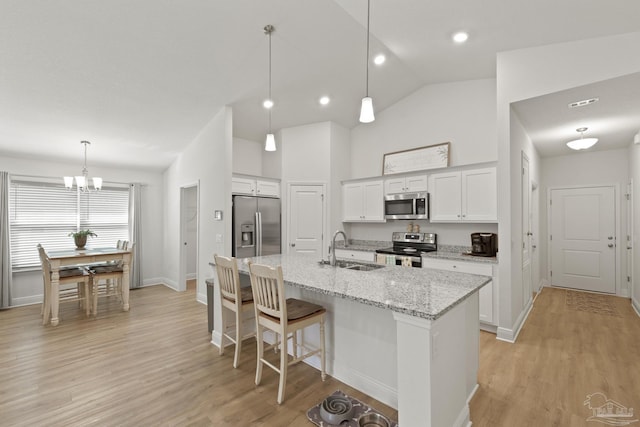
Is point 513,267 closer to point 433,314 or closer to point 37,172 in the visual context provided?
point 433,314

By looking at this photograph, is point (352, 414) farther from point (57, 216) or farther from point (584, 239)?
point (57, 216)

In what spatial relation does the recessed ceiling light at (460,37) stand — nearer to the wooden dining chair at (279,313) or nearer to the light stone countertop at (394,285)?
the light stone countertop at (394,285)

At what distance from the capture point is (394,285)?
78.4 inches

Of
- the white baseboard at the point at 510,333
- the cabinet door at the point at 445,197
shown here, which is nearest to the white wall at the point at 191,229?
the cabinet door at the point at 445,197

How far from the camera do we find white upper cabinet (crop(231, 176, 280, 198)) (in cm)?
444

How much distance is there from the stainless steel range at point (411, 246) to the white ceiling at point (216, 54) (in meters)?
2.00

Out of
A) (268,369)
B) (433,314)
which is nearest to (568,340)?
(433,314)

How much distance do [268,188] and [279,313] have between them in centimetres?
303

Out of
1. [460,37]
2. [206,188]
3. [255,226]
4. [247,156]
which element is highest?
[460,37]

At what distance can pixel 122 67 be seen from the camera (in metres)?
3.03

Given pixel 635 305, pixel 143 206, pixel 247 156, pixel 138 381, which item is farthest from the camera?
pixel 143 206

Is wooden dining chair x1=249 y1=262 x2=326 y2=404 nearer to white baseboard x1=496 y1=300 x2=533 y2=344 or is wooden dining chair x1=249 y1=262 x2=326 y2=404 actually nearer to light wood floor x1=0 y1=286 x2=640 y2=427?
light wood floor x1=0 y1=286 x2=640 y2=427

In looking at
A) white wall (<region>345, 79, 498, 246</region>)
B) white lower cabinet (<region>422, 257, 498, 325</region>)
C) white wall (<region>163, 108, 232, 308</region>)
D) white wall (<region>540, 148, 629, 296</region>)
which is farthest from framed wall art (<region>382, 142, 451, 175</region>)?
white wall (<region>540, 148, 629, 296</region>)

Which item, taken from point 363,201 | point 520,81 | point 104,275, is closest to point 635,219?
point 520,81
